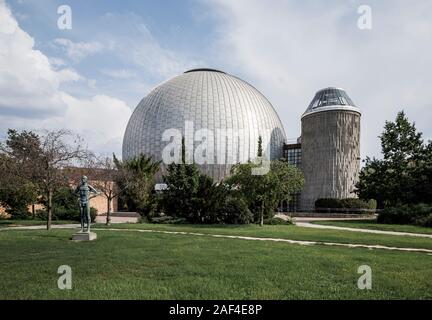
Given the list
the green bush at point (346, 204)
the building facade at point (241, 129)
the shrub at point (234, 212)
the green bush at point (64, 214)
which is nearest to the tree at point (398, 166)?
the green bush at point (346, 204)

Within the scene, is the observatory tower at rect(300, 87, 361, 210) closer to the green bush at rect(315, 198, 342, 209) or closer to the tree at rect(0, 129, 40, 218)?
the green bush at rect(315, 198, 342, 209)

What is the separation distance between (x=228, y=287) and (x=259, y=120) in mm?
53606

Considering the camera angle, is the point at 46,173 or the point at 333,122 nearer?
the point at 46,173

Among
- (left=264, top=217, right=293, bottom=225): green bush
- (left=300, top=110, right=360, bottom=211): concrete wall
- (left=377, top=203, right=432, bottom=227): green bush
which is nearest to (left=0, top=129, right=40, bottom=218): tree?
(left=264, top=217, right=293, bottom=225): green bush

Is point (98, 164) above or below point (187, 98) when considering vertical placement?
below

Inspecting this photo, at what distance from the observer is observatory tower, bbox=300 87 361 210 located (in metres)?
49.0

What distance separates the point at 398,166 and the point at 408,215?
753 centimetres

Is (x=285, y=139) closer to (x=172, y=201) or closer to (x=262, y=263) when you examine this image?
(x=172, y=201)

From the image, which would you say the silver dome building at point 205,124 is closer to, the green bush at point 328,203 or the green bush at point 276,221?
the green bush at point 328,203

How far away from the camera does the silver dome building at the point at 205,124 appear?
180ft

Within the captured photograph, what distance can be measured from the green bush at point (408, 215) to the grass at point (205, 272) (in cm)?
1753
